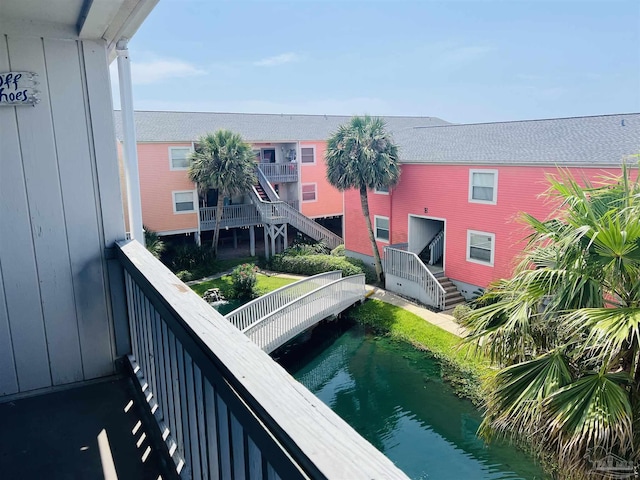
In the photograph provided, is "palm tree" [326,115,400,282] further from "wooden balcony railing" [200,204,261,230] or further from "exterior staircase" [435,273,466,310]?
"wooden balcony railing" [200,204,261,230]

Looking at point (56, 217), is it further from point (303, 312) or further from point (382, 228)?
point (382, 228)

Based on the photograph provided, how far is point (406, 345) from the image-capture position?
13438 mm

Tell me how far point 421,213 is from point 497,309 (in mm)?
12344

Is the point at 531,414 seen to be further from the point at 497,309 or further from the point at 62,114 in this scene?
the point at 62,114

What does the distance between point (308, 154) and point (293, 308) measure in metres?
14.1

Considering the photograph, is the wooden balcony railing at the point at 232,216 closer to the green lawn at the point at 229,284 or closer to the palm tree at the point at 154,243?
the palm tree at the point at 154,243

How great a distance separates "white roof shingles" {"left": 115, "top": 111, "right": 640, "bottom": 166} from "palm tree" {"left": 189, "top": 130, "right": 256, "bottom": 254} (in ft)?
5.14

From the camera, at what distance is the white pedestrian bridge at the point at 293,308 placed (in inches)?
445

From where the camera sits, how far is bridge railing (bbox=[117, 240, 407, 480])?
2.52 feet

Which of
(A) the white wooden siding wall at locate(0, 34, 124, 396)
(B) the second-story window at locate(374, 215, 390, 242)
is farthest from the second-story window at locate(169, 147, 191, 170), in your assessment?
(A) the white wooden siding wall at locate(0, 34, 124, 396)

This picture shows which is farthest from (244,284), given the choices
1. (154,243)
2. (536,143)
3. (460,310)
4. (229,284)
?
(536,143)

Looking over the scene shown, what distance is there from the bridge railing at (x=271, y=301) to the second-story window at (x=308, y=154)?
35.8 ft

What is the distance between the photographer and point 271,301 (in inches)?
501

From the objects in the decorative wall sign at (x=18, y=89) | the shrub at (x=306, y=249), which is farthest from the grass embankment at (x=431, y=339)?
the decorative wall sign at (x=18, y=89)
